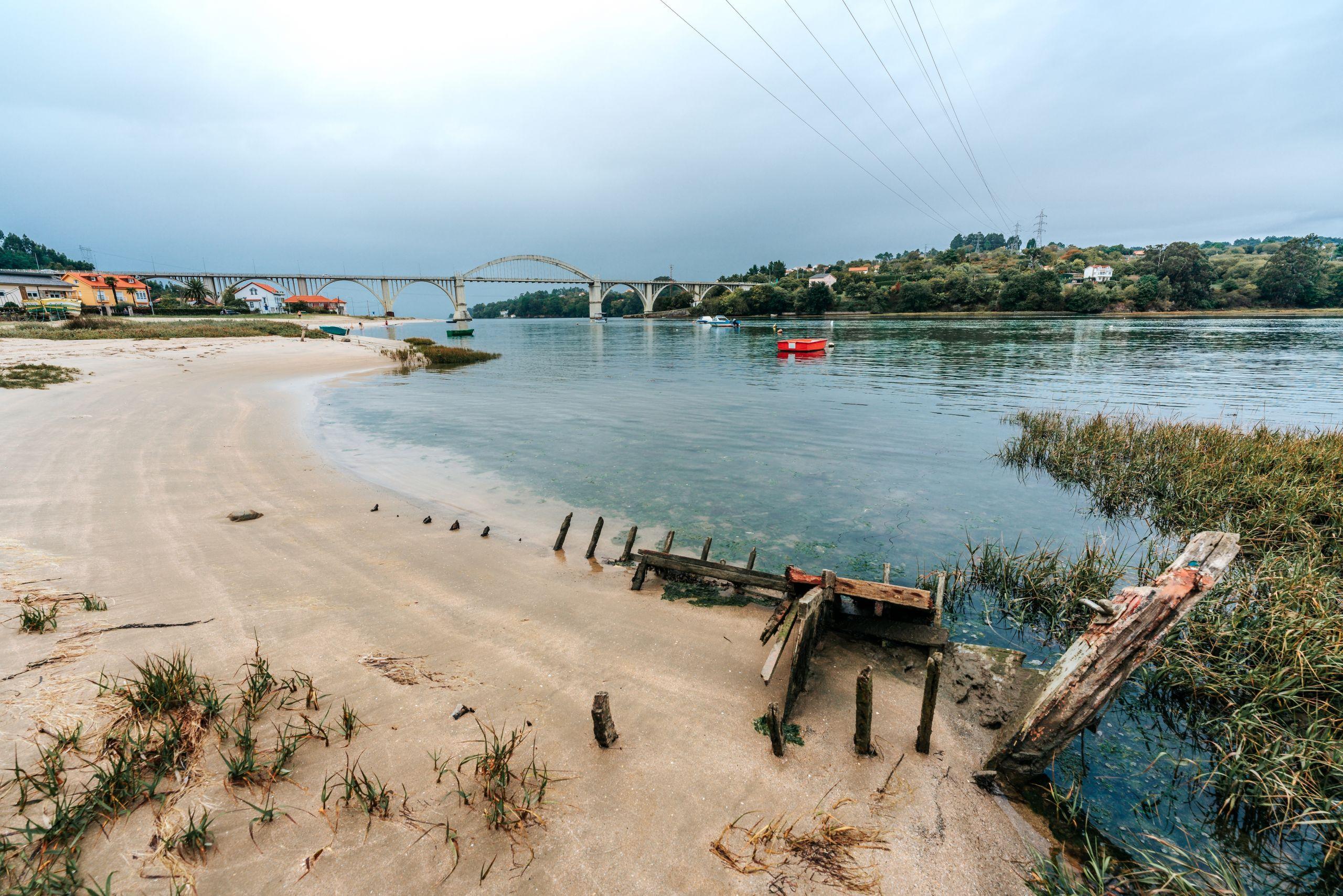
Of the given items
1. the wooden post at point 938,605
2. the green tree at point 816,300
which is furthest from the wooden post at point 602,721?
the green tree at point 816,300

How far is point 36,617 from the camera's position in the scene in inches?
271

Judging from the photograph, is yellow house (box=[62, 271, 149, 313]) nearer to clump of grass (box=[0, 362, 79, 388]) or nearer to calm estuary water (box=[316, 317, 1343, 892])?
clump of grass (box=[0, 362, 79, 388])

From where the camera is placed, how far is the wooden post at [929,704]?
539 centimetres

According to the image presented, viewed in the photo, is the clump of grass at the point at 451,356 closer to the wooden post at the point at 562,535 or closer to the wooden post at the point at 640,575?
the wooden post at the point at 562,535

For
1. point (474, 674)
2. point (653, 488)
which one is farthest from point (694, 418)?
point (474, 674)

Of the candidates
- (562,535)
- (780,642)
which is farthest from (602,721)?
(562,535)

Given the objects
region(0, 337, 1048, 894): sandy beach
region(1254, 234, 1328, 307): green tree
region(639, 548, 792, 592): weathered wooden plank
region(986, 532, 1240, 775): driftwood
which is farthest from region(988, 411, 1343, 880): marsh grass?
region(1254, 234, 1328, 307): green tree

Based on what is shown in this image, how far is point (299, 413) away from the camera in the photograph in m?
25.5

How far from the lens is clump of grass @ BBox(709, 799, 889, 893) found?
15.1 ft

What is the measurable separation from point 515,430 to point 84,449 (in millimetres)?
13644

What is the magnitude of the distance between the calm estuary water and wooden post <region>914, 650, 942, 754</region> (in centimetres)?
166

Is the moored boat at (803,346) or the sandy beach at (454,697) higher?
the moored boat at (803,346)

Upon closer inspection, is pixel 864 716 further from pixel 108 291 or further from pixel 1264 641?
pixel 108 291

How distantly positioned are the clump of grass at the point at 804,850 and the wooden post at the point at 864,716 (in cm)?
90
